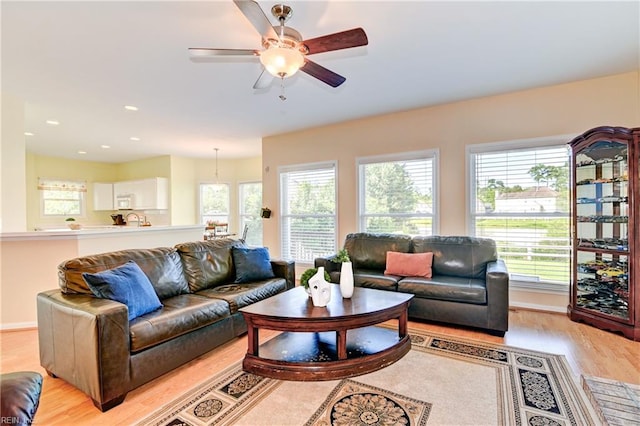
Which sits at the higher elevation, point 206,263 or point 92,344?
point 206,263

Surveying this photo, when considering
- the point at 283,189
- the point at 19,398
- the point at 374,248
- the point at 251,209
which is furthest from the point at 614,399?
the point at 251,209

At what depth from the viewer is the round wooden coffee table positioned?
2.35m

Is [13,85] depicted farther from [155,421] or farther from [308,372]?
[308,372]

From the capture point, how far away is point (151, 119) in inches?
194

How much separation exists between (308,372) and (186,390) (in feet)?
2.86

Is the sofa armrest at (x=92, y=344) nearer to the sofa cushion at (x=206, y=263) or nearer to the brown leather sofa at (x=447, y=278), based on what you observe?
the sofa cushion at (x=206, y=263)

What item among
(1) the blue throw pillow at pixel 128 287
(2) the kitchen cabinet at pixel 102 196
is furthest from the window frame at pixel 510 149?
(2) the kitchen cabinet at pixel 102 196

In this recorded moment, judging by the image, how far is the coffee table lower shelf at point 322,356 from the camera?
92.1 inches

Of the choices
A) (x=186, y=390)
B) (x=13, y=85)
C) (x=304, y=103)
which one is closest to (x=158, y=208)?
(x=13, y=85)

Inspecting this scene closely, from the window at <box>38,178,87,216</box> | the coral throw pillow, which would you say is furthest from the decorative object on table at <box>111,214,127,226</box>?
the coral throw pillow

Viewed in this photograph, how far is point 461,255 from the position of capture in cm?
385

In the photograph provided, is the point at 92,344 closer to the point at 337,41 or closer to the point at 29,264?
the point at 337,41

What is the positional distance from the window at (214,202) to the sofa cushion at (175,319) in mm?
5622

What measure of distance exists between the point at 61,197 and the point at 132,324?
25.8ft
